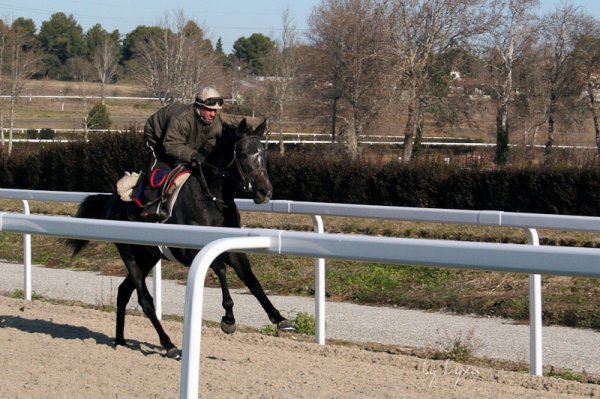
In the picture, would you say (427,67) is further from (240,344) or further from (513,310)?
(240,344)

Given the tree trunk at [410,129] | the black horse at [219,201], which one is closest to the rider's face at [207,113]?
the black horse at [219,201]

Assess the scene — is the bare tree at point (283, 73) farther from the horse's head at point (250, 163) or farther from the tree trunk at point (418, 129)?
the horse's head at point (250, 163)

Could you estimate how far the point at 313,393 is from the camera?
475cm

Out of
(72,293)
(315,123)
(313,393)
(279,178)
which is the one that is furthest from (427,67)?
(313,393)

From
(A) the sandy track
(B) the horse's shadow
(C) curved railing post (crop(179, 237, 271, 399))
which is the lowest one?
(B) the horse's shadow

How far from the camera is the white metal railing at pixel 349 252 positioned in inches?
116

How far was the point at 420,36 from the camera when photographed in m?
39.4

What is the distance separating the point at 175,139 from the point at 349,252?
14.0 ft

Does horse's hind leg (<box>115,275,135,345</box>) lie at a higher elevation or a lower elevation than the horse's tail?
lower

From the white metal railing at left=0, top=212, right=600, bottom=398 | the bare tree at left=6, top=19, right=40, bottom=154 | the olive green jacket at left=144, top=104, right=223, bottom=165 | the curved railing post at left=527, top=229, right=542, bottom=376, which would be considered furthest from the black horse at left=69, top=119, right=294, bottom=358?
the bare tree at left=6, top=19, right=40, bottom=154

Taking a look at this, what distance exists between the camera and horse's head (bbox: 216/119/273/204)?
7.37 meters

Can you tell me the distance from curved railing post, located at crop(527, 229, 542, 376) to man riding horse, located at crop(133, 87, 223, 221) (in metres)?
2.69

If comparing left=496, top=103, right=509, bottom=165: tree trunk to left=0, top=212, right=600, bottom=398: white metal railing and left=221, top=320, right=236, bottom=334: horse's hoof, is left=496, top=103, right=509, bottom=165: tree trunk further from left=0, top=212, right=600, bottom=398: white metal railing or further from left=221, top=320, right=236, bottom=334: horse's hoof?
left=0, top=212, right=600, bottom=398: white metal railing

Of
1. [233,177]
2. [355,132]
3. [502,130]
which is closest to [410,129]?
[355,132]
